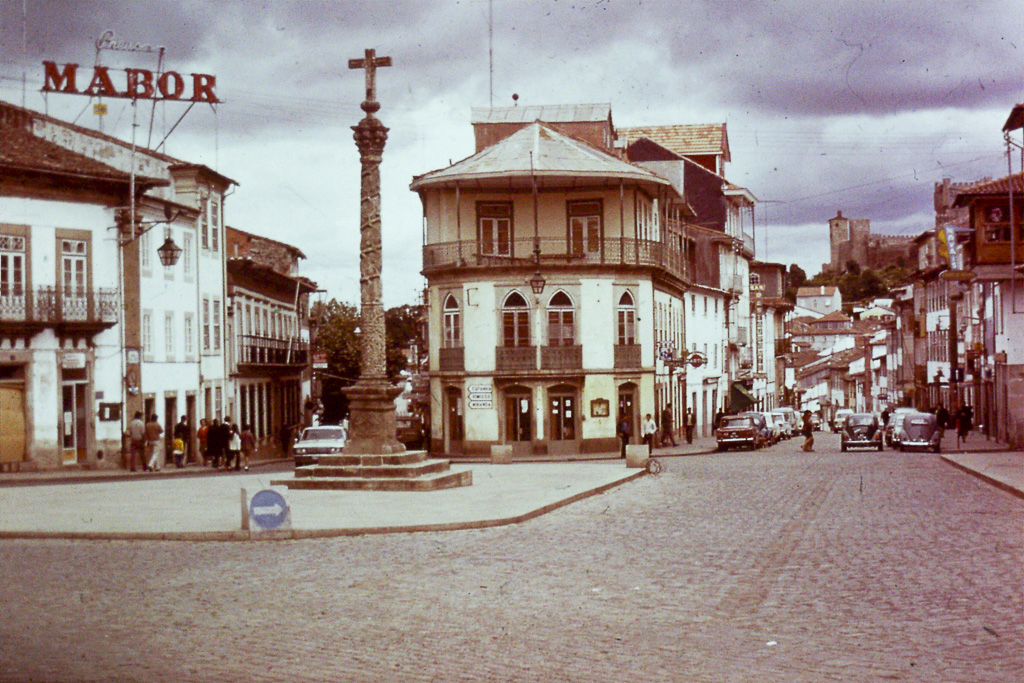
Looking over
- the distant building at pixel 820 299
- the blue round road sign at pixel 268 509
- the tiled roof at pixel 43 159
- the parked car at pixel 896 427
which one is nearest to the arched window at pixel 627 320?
the parked car at pixel 896 427

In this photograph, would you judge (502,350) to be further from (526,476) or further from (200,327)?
(526,476)

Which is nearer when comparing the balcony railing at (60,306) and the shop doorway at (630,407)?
the balcony railing at (60,306)

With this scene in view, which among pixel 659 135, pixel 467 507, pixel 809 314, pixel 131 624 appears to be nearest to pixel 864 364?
pixel 809 314

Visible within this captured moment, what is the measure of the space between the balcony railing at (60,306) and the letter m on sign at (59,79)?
625cm

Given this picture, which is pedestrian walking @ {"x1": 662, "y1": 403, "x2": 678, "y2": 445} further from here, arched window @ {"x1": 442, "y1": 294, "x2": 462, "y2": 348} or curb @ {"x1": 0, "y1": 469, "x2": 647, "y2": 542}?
curb @ {"x1": 0, "y1": 469, "x2": 647, "y2": 542}

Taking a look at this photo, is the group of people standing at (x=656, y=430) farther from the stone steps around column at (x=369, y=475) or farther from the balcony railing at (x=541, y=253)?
the stone steps around column at (x=369, y=475)

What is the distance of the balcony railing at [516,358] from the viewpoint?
172 ft

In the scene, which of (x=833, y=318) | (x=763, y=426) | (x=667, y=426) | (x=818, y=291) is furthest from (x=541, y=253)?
(x=818, y=291)

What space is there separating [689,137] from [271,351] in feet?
94.9

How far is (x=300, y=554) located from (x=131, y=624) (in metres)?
5.21

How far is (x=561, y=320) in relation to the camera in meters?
53.0

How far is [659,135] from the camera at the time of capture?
263 ft

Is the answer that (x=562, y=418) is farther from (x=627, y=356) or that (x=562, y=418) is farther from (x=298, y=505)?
(x=298, y=505)

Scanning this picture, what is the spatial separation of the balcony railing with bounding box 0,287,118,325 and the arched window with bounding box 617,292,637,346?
1830cm
